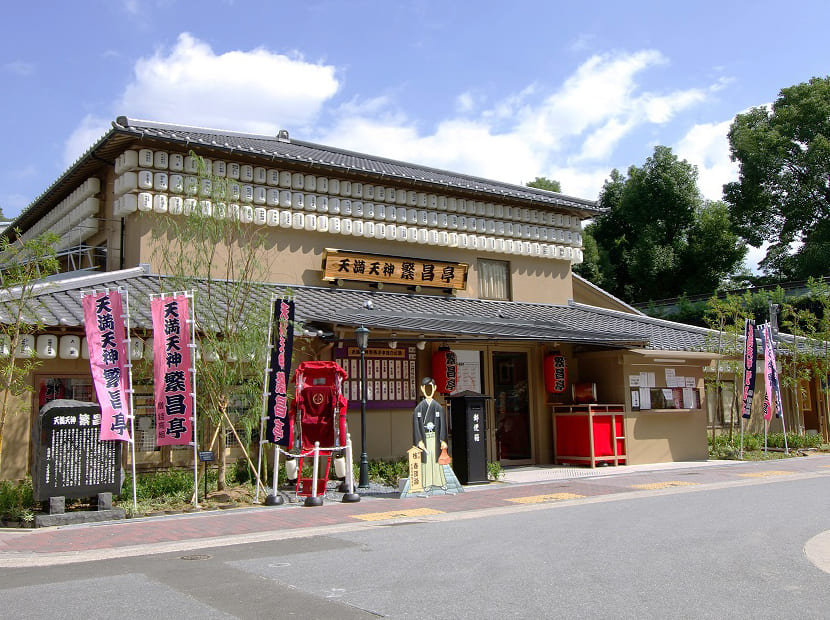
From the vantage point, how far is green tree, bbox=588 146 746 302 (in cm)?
3950

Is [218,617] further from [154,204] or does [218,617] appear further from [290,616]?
[154,204]

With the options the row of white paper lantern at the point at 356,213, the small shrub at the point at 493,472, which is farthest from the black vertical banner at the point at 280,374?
the small shrub at the point at 493,472

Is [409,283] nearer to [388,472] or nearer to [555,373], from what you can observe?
[555,373]

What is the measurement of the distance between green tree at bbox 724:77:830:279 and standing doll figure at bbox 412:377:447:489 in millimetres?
29227

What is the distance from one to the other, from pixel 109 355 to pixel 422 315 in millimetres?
6998

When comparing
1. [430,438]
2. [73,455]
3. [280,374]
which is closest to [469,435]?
[430,438]

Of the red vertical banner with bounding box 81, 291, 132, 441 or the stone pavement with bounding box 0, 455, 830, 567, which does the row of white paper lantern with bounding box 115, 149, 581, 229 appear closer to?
the red vertical banner with bounding box 81, 291, 132, 441

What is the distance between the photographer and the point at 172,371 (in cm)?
1181

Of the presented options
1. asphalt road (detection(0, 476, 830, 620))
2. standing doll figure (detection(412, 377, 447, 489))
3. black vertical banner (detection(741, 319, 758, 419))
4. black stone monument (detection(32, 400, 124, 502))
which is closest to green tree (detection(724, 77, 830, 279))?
black vertical banner (detection(741, 319, 758, 419))

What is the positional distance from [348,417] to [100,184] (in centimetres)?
807

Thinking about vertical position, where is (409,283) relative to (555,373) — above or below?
above

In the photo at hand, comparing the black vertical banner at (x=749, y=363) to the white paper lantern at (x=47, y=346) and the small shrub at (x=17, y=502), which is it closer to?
the white paper lantern at (x=47, y=346)

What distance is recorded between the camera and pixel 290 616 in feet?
18.6

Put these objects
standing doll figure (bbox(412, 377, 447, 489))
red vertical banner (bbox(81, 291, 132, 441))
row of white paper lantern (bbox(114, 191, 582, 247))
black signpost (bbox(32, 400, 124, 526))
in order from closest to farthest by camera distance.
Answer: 1. black signpost (bbox(32, 400, 124, 526))
2. red vertical banner (bbox(81, 291, 132, 441))
3. standing doll figure (bbox(412, 377, 447, 489))
4. row of white paper lantern (bbox(114, 191, 582, 247))
